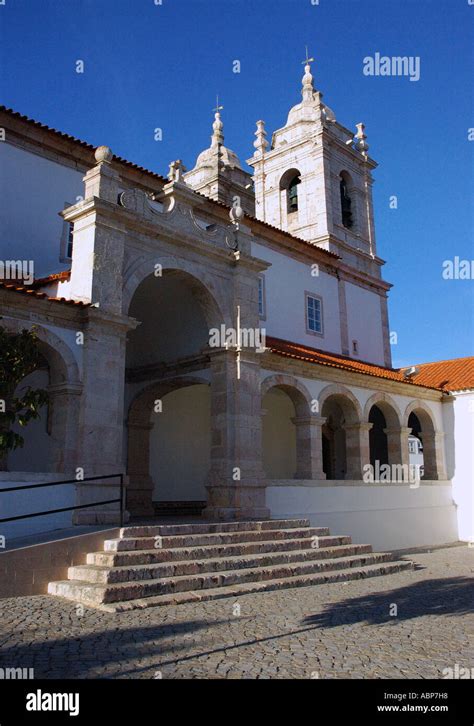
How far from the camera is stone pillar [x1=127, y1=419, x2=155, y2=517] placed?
1305cm

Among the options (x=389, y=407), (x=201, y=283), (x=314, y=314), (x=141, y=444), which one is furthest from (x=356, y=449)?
(x=201, y=283)

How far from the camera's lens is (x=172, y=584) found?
23.7ft

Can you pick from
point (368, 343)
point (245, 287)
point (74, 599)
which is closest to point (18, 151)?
point (245, 287)

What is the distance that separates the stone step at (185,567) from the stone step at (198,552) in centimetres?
8

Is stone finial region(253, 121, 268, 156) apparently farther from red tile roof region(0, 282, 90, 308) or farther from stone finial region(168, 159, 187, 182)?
red tile roof region(0, 282, 90, 308)

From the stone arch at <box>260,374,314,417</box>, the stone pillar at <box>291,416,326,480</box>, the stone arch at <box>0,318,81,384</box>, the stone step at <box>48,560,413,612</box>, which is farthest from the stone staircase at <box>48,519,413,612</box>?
the stone arch at <box>260,374,314,417</box>

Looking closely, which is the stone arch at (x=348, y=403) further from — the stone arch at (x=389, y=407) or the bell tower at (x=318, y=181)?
the bell tower at (x=318, y=181)

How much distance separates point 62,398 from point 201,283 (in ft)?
11.9

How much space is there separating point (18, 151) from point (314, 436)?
Result: 27.7 ft

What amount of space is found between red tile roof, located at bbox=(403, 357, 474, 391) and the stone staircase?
27.8 ft

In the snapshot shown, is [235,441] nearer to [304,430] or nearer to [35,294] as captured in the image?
[304,430]

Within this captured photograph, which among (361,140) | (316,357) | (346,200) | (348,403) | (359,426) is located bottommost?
(359,426)

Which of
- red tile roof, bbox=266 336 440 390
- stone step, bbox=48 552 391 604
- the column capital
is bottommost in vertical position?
stone step, bbox=48 552 391 604
